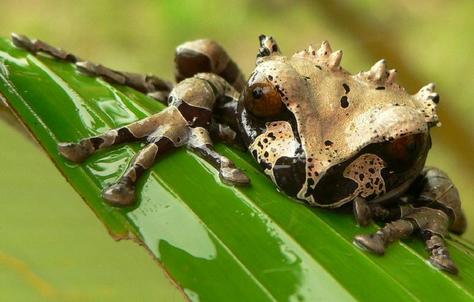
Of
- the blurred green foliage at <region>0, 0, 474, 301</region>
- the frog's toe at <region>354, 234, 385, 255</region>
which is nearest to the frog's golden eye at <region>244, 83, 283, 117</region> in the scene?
the frog's toe at <region>354, 234, 385, 255</region>

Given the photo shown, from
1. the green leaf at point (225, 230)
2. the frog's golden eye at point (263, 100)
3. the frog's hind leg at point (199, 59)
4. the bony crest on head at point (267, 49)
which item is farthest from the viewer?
the frog's hind leg at point (199, 59)

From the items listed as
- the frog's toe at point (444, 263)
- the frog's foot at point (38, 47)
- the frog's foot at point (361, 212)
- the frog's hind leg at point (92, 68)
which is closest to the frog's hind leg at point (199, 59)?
the frog's hind leg at point (92, 68)

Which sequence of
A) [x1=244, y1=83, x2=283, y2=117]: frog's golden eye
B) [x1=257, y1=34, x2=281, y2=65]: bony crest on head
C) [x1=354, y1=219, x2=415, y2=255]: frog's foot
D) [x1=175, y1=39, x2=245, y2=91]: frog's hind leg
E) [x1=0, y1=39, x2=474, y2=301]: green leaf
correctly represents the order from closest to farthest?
[x1=0, y1=39, x2=474, y2=301]: green leaf, [x1=354, y1=219, x2=415, y2=255]: frog's foot, [x1=244, y1=83, x2=283, y2=117]: frog's golden eye, [x1=257, y1=34, x2=281, y2=65]: bony crest on head, [x1=175, y1=39, x2=245, y2=91]: frog's hind leg

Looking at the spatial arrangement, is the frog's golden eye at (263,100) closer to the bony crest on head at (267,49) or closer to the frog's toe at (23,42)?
the bony crest on head at (267,49)

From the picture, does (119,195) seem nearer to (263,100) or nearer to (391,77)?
(263,100)

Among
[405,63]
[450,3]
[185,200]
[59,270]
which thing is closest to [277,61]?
[185,200]

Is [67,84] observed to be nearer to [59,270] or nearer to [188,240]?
[59,270]

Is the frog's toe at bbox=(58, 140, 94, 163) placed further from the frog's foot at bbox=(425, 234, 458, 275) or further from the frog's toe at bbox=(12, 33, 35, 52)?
the frog's foot at bbox=(425, 234, 458, 275)
